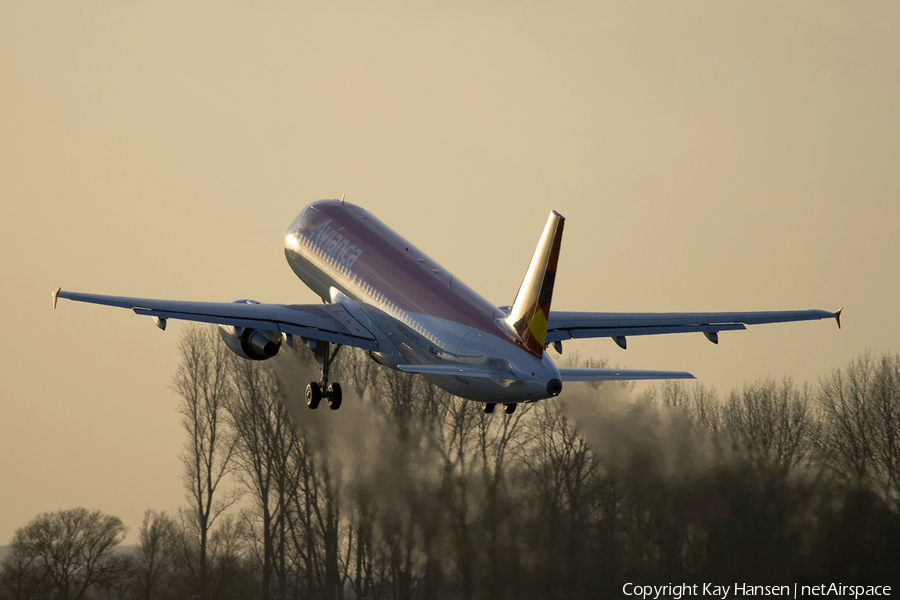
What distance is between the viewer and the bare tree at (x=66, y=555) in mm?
76062

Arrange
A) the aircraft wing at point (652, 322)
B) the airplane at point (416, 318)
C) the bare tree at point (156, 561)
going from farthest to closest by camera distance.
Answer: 1. the bare tree at point (156, 561)
2. the aircraft wing at point (652, 322)
3. the airplane at point (416, 318)

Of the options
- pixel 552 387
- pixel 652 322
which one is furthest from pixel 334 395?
pixel 552 387

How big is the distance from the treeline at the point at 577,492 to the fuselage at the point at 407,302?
8.70 meters

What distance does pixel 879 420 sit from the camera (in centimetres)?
5991

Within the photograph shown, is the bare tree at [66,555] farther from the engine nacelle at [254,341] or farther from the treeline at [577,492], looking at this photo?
the engine nacelle at [254,341]

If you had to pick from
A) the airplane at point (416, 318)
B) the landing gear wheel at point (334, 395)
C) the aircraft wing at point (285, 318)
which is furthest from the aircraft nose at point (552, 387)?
the landing gear wheel at point (334, 395)

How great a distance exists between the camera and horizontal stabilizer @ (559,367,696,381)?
120ft

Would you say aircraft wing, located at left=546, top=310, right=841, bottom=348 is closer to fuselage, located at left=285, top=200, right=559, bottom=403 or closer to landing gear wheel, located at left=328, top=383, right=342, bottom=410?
fuselage, located at left=285, top=200, right=559, bottom=403

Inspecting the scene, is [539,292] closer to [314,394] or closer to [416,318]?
[416,318]

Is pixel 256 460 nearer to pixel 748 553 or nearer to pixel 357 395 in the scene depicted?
pixel 357 395

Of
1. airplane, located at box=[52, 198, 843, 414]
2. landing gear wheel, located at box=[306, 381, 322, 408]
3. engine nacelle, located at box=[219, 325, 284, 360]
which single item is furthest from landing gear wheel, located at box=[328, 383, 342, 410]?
engine nacelle, located at box=[219, 325, 284, 360]

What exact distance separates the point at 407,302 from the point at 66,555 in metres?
43.5

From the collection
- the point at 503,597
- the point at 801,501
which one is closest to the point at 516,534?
the point at 503,597

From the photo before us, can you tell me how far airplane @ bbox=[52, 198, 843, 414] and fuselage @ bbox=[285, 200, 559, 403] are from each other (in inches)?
1.6
